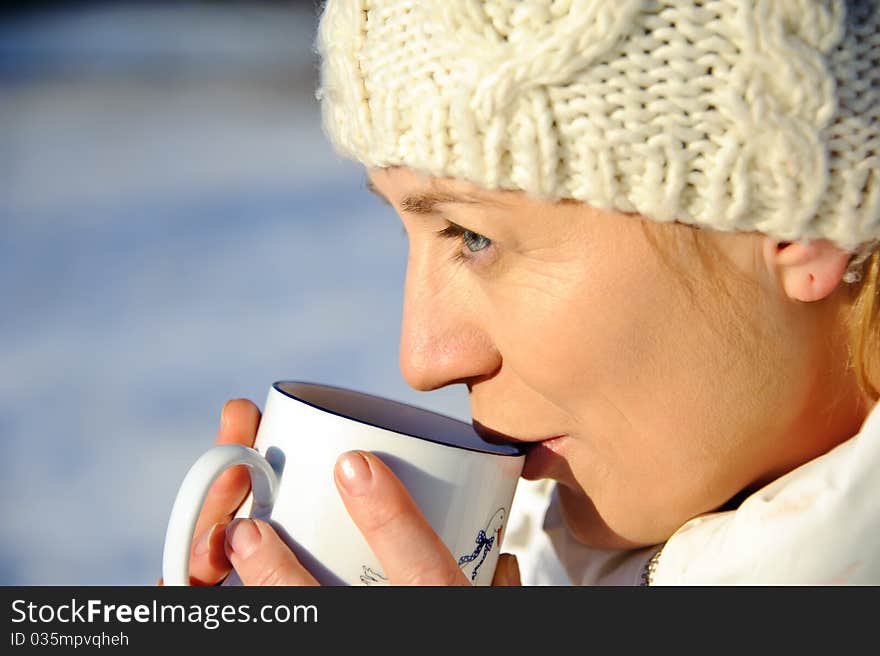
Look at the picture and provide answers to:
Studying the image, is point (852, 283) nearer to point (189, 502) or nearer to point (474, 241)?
point (474, 241)

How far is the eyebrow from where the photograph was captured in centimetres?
85

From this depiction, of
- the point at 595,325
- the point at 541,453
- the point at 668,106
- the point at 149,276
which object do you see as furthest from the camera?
the point at 149,276

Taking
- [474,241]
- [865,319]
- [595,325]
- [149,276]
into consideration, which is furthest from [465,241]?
[149,276]

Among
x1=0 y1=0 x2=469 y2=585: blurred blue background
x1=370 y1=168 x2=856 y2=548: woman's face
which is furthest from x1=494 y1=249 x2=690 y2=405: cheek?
x1=0 y1=0 x2=469 y2=585: blurred blue background

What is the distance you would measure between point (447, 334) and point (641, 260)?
202 millimetres

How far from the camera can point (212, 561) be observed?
0.93 meters

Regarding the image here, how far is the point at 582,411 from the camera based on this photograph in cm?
91

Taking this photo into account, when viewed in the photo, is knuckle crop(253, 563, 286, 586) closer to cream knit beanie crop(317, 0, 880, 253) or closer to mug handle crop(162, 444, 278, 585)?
mug handle crop(162, 444, 278, 585)

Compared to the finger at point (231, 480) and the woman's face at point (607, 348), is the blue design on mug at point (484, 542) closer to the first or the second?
the woman's face at point (607, 348)

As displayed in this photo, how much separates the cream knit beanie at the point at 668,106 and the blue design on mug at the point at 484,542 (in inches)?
12.3

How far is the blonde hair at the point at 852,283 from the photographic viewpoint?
838mm

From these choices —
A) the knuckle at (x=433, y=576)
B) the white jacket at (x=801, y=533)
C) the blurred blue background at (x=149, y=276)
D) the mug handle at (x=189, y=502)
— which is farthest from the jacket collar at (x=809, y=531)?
the blurred blue background at (x=149, y=276)

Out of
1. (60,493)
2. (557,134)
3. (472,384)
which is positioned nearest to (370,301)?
(60,493)
